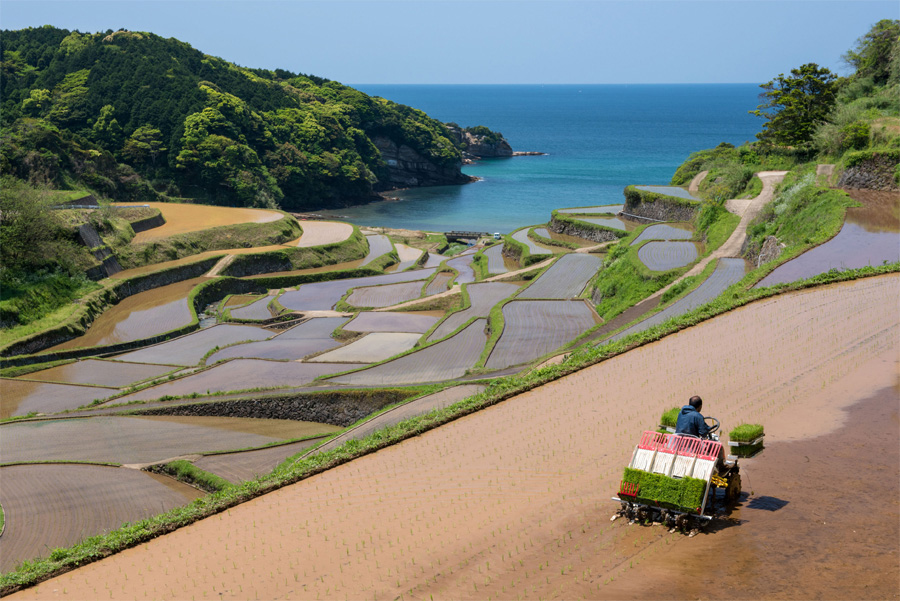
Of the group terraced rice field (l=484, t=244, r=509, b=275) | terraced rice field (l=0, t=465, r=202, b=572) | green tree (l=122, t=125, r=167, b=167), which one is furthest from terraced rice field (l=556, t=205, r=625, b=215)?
terraced rice field (l=0, t=465, r=202, b=572)

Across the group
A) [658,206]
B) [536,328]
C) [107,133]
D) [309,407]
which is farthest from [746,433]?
[107,133]

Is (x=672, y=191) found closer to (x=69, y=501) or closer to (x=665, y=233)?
(x=665, y=233)

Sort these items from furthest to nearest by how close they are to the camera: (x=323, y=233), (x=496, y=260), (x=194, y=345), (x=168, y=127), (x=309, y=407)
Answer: (x=168, y=127), (x=323, y=233), (x=496, y=260), (x=194, y=345), (x=309, y=407)

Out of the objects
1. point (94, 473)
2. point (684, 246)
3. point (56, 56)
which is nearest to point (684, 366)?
point (94, 473)

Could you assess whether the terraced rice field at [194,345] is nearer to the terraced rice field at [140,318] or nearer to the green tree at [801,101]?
the terraced rice field at [140,318]

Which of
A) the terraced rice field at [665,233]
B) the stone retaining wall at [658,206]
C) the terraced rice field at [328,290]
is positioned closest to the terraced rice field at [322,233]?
the terraced rice field at [328,290]

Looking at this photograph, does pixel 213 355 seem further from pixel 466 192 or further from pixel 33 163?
pixel 466 192
